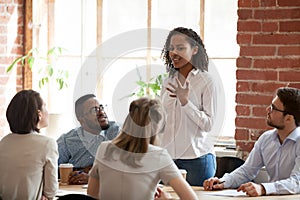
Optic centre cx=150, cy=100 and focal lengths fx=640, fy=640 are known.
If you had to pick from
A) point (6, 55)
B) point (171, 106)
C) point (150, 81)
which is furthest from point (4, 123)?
point (171, 106)

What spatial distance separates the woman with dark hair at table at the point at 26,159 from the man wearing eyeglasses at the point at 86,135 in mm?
801

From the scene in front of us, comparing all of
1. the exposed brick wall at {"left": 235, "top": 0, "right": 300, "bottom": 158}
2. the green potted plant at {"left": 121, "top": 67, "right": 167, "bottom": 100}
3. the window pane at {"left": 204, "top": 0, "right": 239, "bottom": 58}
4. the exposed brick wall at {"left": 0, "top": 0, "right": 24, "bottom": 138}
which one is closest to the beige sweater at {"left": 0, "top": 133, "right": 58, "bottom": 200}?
the green potted plant at {"left": 121, "top": 67, "right": 167, "bottom": 100}

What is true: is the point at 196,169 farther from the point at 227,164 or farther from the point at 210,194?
the point at 227,164

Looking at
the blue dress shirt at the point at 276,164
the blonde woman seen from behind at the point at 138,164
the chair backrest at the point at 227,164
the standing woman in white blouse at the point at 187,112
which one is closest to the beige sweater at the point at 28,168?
the blonde woman seen from behind at the point at 138,164

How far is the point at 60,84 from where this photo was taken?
5.26 meters

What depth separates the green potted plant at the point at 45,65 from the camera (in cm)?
527

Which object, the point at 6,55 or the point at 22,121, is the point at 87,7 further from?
the point at 22,121

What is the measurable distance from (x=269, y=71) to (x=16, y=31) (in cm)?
219

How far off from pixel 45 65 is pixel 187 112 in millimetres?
2192

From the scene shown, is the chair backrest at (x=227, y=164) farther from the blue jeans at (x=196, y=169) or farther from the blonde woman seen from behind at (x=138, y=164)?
the blonde woman seen from behind at (x=138, y=164)

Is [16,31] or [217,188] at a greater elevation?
[16,31]

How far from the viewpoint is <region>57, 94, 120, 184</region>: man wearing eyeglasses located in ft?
13.2

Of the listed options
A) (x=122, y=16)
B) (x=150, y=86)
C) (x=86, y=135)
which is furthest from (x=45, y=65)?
(x=86, y=135)

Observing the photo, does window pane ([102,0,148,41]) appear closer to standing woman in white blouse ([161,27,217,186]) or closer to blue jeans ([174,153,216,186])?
standing woman in white blouse ([161,27,217,186])
